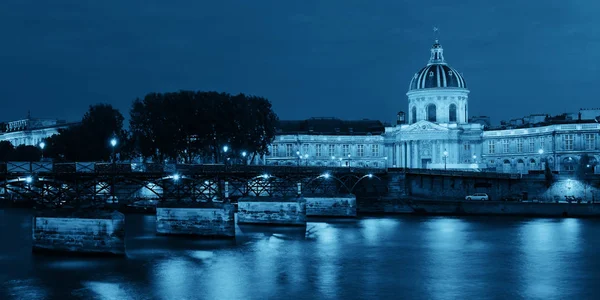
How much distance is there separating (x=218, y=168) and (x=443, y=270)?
28.7 metres

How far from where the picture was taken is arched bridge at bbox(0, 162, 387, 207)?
51656 mm

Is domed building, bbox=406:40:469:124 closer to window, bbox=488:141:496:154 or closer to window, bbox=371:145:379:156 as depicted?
window, bbox=488:141:496:154

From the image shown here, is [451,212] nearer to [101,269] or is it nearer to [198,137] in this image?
[198,137]

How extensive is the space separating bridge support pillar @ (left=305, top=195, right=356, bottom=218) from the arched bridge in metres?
2.86

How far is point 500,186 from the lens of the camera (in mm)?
93250

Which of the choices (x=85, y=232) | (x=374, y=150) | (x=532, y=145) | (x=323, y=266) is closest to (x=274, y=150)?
(x=374, y=150)

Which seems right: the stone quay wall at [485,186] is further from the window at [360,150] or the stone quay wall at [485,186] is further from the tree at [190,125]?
the window at [360,150]

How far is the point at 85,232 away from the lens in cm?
4575

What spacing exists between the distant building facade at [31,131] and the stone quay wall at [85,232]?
411ft

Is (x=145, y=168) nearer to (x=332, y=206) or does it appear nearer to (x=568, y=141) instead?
(x=332, y=206)

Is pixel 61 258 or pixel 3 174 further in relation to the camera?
pixel 3 174

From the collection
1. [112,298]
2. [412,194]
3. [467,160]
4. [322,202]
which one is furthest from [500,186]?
[112,298]

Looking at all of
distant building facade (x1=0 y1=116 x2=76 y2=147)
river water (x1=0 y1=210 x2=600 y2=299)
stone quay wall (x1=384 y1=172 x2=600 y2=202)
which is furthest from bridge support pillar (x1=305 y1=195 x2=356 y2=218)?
distant building facade (x1=0 y1=116 x2=76 y2=147)

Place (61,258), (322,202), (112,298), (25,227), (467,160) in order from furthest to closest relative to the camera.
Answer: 1. (467,160)
2. (322,202)
3. (25,227)
4. (61,258)
5. (112,298)
